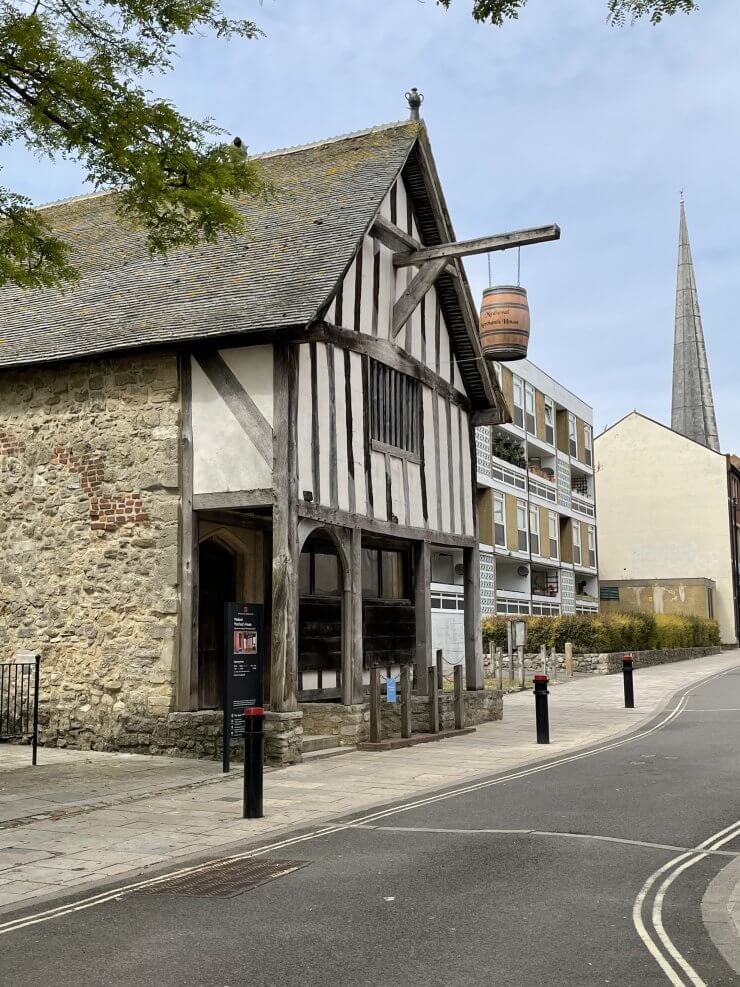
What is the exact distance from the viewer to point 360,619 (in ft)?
48.3

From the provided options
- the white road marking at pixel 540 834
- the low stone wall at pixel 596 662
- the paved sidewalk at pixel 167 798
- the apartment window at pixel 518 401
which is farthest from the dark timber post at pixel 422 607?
the apartment window at pixel 518 401

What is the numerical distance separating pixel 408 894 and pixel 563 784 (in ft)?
16.1

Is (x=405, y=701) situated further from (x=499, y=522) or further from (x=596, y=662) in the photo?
(x=499, y=522)

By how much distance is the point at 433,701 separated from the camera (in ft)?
53.1

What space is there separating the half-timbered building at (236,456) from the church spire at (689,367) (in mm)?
61925

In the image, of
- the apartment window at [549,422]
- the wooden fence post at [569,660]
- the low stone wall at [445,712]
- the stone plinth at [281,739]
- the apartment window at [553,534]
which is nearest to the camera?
the stone plinth at [281,739]

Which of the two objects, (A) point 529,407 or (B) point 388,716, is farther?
(A) point 529,407

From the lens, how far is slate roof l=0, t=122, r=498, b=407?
13.8 metres

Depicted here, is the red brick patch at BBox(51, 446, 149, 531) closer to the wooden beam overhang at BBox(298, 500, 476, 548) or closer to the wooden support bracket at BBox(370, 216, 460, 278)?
the wooden beam overhang at BBox(298, 500, 476, 548)

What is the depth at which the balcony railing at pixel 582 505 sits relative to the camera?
51.9m

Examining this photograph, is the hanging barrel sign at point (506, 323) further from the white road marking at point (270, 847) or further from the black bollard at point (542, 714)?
the white road marking at point (270, 847)

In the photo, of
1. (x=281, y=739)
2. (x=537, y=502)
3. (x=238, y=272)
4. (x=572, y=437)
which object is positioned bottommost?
(x=281, y=739)

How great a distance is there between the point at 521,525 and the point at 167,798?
34618mm

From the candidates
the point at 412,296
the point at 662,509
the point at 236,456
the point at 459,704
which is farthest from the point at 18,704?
the point at 662,509
